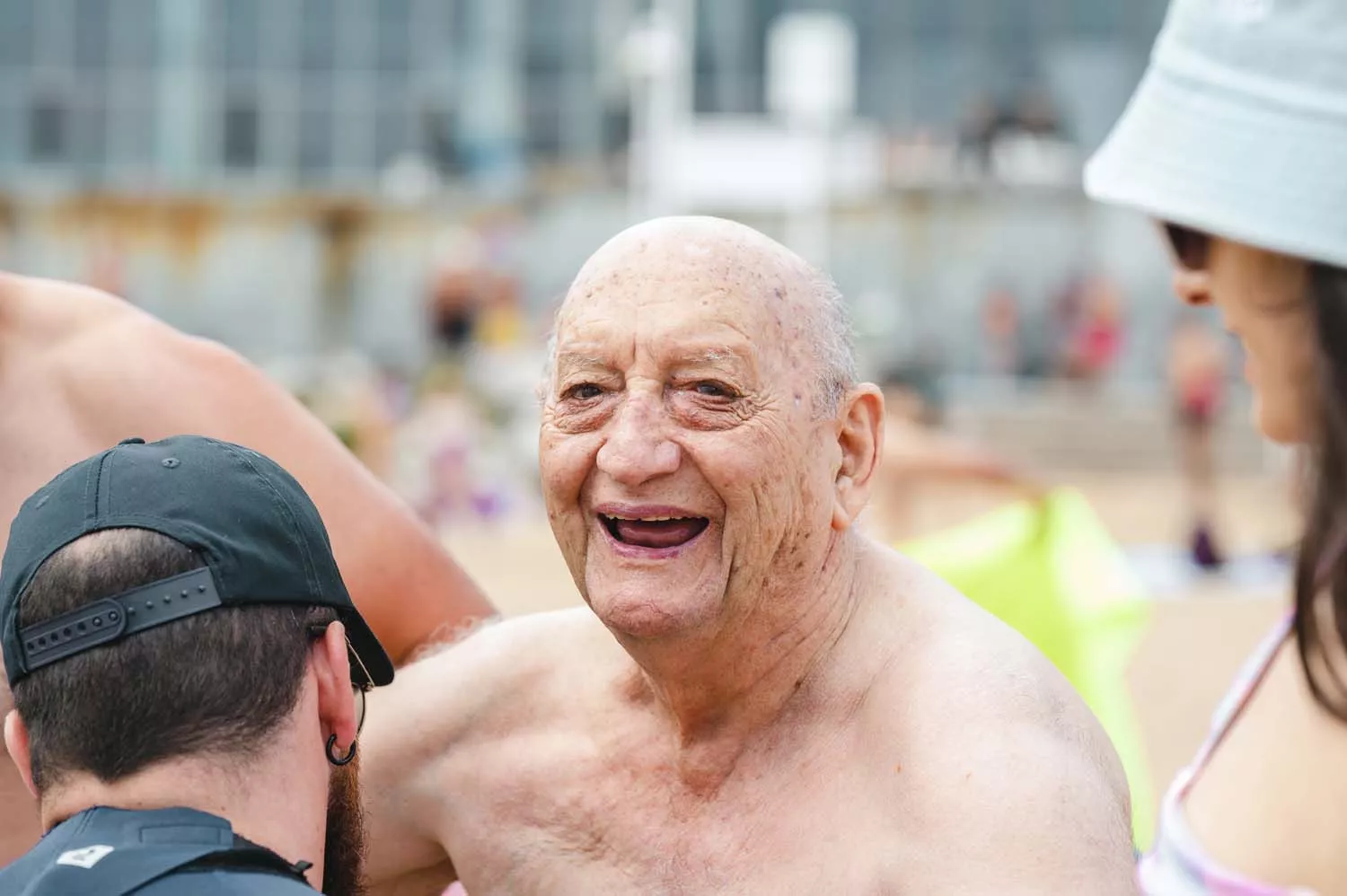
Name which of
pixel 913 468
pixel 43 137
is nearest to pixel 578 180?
pixel 43 137

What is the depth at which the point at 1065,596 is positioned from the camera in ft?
17.9

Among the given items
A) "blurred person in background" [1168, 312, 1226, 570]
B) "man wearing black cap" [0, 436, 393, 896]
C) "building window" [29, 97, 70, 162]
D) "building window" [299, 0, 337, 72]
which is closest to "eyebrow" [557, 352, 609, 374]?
"man wearing black cap" [0, 436, 393, 896]

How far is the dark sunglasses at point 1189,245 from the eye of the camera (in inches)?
72.9

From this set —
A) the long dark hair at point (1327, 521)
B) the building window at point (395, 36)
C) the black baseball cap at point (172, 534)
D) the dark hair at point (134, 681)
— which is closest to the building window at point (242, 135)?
the building window at point (395, 36)

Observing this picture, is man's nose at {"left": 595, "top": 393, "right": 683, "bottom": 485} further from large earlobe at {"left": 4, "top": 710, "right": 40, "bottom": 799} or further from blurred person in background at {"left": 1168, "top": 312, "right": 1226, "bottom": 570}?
blurred person in background at {"left": 1168, "top": 312, "right": 1226, "bottom": 570}

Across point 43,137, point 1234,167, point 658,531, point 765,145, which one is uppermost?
point 1234,167

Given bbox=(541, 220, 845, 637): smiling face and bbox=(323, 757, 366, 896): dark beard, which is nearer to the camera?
bbox=(323, 757, 366, 896): dark beard

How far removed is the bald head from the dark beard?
70cm

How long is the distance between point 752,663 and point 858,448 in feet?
1.20

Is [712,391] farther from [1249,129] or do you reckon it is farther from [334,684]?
[1249,129]

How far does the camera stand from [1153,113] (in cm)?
184

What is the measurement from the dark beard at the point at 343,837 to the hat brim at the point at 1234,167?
3.97 feet

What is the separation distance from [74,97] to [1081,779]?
31833mm

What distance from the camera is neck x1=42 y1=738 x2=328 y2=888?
177cm
